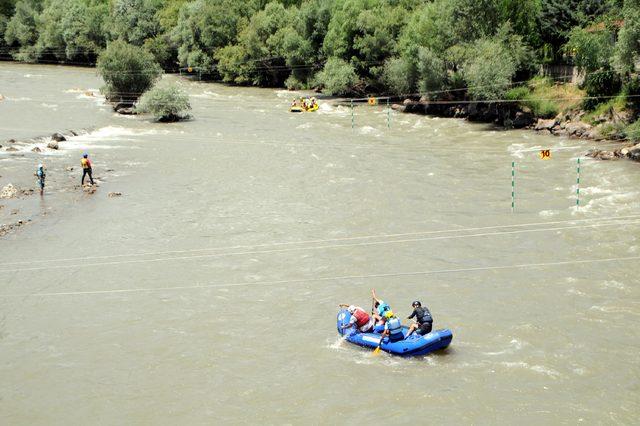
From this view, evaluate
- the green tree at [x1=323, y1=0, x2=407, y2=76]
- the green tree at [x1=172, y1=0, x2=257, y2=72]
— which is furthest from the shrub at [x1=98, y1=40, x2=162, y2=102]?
the green tree at [x1=172, y1=0, x2=257, y2=72]

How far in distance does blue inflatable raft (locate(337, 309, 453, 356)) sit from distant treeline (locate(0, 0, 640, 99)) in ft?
85.9

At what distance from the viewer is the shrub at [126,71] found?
2315 inches

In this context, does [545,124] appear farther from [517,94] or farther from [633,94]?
[633,94]

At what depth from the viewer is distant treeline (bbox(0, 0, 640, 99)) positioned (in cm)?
4700

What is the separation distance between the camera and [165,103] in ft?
172

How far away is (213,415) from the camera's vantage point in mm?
15508

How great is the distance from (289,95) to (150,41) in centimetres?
3026

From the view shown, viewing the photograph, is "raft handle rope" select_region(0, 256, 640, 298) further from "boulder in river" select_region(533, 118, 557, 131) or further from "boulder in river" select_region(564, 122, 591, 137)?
"boulder in river" select_region(533, 118, 557, 131)

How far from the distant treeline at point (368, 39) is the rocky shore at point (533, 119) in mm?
1156

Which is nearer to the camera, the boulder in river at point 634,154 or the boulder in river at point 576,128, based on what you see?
the boulder in river at point 634,154

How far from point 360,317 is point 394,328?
1002 millimetres

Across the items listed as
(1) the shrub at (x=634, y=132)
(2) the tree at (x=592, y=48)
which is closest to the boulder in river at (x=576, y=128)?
(1) the shrub at (x=634, y=132)

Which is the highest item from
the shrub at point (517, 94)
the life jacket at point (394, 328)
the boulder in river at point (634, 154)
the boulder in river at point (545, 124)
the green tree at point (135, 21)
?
the green tree at point (135, 21)

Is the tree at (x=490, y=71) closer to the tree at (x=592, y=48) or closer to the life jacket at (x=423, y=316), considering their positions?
the tree at (x=592, y=48)
